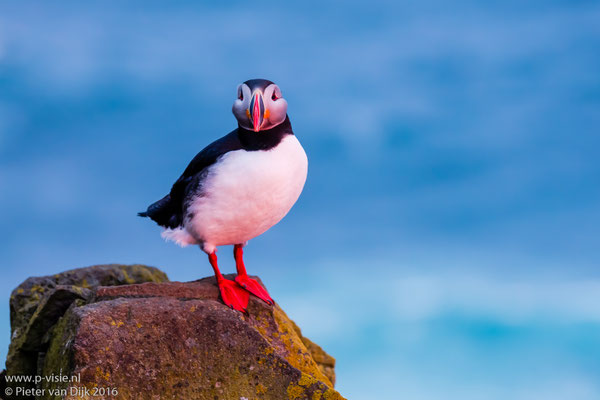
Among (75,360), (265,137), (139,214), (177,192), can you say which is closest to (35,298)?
(139,214)

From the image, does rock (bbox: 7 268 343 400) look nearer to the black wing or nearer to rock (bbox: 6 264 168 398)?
rock (bbox: 6 264 168 398)

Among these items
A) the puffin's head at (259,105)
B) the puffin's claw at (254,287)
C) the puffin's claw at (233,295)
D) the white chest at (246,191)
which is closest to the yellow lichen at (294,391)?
the puffin's claw at (233,295)

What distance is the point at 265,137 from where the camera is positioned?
6.25 meters

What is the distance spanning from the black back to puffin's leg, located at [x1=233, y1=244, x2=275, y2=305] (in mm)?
655

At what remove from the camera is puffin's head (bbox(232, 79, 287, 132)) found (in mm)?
6004

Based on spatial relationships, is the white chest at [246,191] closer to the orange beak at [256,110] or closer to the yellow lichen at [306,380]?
the orange beak at [256,110]

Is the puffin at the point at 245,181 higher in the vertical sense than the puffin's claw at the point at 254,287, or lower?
higher

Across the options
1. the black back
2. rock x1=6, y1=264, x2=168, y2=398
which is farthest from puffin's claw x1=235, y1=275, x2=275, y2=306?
rock x1=6, y1=264, x2=168, y2=398

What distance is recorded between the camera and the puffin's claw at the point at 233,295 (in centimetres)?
623

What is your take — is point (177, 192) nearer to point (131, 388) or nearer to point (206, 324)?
point (206, 324)

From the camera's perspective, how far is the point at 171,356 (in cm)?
556

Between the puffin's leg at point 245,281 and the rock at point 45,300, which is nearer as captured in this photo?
the puffin's leg at point 245,281

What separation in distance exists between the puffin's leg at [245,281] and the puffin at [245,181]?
1 cm

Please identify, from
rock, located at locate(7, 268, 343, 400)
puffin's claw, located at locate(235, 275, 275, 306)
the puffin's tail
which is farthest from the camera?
the puffin's tail
